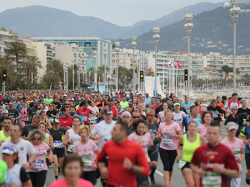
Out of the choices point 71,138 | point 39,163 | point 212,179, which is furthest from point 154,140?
point 212,179

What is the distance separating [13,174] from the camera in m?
5.17

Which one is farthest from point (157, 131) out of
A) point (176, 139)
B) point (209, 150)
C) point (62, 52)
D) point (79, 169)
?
point (62, 52)

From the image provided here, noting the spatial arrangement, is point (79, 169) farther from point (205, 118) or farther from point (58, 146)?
point (58, 146)

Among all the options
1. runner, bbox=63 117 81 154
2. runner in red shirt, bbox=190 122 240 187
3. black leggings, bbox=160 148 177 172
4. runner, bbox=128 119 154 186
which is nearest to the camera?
runner in red shirt, bbox=190 122 240 187

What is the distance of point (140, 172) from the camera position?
15.5 ft

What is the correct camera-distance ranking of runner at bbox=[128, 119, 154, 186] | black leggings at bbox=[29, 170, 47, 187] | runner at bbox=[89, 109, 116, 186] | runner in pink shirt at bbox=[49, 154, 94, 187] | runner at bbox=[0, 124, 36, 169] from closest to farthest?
runner in pink shirt at bbox=[49, 154, 94, 187] → runner at bbox=[0, 124, 36, 169] → runner at bbox=[128, 119, 154, 186] → black leggings at bbox=[29, 170, 47, 187] → runner at bbox=[89, 109, 116, 186]

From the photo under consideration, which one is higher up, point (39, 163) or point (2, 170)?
point (2, 170)

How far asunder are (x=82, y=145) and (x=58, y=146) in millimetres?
2847

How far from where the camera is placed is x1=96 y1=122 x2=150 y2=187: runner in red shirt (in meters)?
4.76

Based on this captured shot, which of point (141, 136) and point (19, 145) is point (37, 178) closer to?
point (19, 145)

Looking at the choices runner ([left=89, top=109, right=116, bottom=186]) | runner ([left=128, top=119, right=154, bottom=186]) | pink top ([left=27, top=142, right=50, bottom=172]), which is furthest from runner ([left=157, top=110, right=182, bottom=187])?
pink top ([left=27, top=142, right=50, bottom=172])

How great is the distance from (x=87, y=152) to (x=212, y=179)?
262cm

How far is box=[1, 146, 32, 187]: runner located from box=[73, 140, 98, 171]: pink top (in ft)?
6.24

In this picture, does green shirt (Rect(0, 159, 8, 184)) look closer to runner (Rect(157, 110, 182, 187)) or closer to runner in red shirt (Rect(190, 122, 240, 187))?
runner in red shirt (Rect(190, 122, 240, 187))
